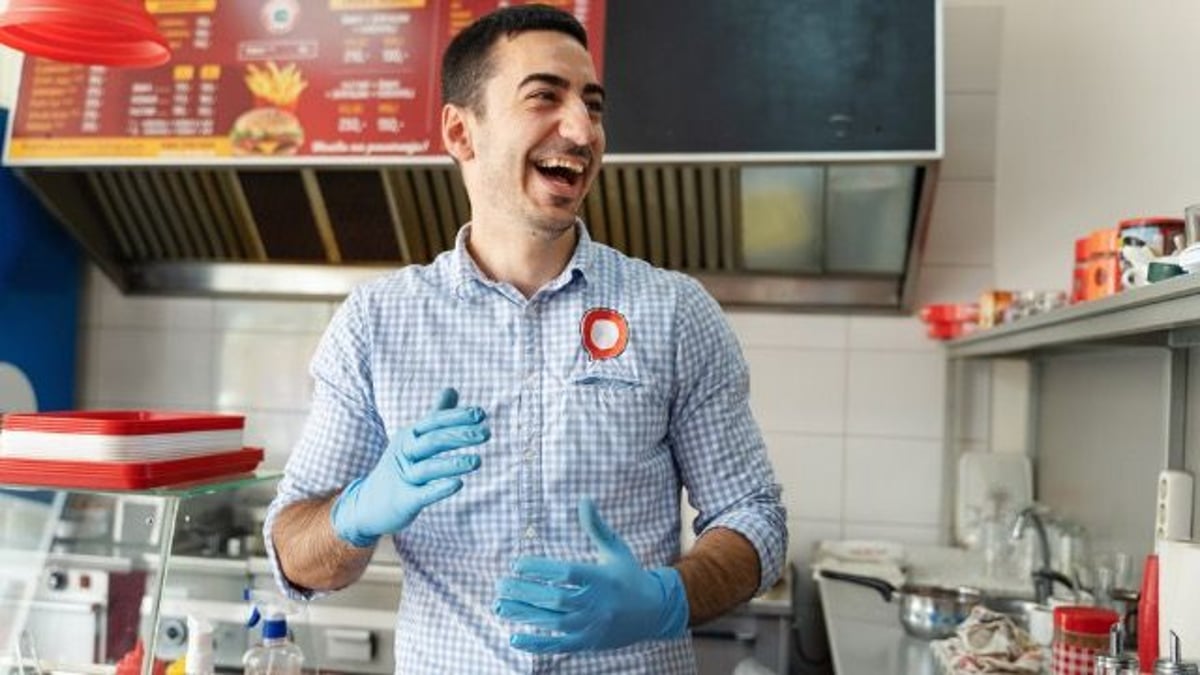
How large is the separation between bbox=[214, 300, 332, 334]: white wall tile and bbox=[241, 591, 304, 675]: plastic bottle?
1920 mm

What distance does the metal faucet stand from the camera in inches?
93.2

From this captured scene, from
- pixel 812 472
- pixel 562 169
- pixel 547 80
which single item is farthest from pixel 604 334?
pixel 812 472

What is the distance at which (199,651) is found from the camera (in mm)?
1577

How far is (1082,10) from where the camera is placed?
303 cm

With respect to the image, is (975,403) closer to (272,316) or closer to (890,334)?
(890,334)

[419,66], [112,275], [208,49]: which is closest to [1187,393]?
[419,66]

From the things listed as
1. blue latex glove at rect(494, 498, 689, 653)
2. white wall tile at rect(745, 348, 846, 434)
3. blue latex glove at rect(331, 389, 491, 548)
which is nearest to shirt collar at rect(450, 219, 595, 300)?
blue latex glove at rect(331, 389, 491, 548)

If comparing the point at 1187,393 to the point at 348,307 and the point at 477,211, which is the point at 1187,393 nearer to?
the point at 477,211

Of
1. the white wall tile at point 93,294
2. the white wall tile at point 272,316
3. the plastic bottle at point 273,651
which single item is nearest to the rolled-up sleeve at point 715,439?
the plastic bottle at point 273,651

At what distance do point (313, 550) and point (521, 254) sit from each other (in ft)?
1.66

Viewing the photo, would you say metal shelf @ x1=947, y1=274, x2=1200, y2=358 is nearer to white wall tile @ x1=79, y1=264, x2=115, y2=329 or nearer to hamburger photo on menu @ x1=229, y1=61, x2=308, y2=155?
hamburger photo on menu @ x1=229, y1=61, x2=308, y2=155

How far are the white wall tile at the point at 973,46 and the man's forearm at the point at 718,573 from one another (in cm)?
236

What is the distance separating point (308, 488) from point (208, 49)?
2.26 metres

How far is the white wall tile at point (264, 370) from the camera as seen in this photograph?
362 cm
